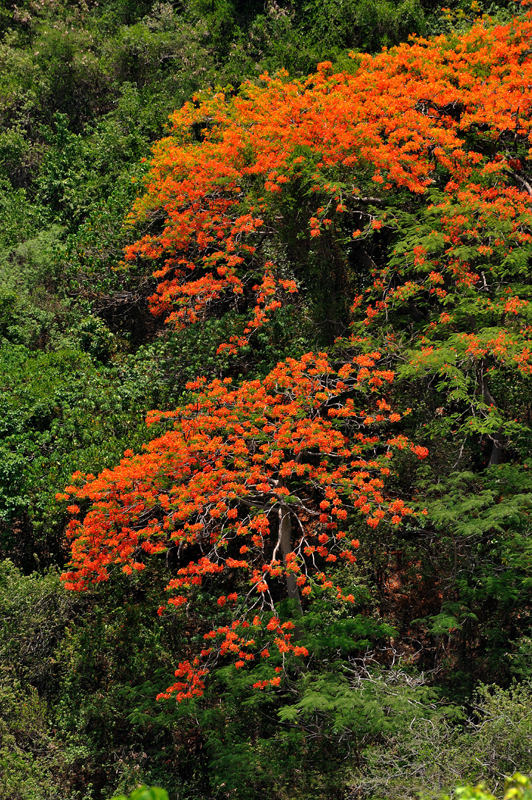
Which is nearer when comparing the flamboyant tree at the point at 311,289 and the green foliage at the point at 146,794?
the green foliage at the point at 146,794

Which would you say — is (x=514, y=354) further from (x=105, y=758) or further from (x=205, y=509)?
(x=105, y=758)

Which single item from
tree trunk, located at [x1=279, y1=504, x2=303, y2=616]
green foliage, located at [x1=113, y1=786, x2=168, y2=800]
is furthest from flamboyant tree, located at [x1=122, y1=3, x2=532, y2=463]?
green foliage, located at [x1=113, y1=786, x2=168, y2=800]

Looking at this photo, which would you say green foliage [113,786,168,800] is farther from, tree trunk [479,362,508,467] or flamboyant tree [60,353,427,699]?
tree trunk [479,362,508,467]

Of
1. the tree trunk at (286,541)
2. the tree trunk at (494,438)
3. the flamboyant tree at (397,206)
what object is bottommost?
the tree trunk at (286,541)

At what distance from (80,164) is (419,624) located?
16.4 meters

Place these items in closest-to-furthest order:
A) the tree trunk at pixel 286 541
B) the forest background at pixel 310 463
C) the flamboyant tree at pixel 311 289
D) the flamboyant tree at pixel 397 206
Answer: the forest background at pixel 310 463 < the flamboyant tree at pixel 311 289 < the tree trunk at pixel 286 541 < the flamboyant tree at pixel 397 206

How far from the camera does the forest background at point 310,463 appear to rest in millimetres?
9383

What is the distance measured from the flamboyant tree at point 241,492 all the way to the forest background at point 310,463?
0.25m

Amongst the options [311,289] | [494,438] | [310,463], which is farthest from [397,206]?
[310,463]

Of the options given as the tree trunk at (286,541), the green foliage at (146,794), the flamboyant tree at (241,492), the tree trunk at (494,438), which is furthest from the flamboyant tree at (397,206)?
the green foliage at (146,794)

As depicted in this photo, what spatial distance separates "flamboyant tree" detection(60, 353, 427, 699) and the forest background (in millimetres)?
252

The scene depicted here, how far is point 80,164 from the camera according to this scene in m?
21.0

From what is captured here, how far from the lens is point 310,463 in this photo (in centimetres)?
1326

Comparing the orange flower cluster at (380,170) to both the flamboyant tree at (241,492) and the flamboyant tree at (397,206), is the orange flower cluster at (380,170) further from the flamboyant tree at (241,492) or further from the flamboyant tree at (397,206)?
the flamboyant tree at (241,492)
